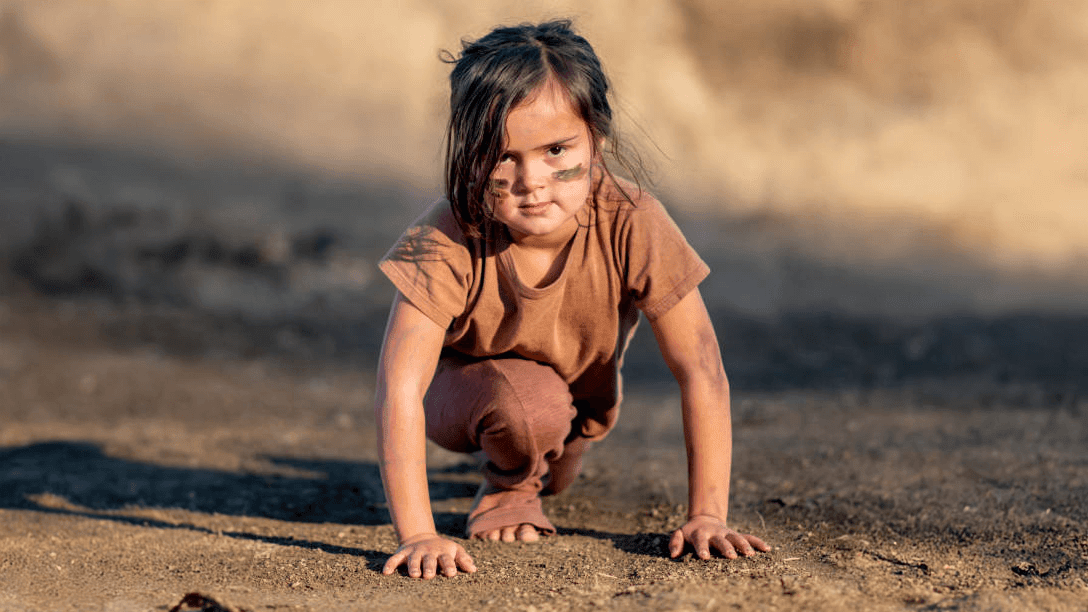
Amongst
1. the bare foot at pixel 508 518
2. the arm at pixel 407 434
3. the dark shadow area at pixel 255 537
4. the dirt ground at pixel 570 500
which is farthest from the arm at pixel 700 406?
the dark shadow area at pixel 255 537

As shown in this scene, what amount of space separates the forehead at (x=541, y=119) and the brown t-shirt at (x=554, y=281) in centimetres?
25

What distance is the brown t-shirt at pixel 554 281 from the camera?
2.06m

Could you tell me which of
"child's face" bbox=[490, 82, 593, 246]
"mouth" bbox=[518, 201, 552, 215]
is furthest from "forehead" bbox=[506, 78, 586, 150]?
"mouth" bbox=[518, 201, 552, 215]

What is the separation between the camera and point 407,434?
1977 millimetres

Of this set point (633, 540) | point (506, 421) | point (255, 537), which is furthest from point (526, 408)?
point (255, 537)

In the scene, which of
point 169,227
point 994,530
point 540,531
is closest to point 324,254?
point 169,227

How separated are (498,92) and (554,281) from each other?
41cm

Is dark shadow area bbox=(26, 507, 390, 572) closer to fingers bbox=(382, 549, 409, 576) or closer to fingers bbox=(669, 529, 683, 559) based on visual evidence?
fingers bbox=(382, 549, 409, 576)

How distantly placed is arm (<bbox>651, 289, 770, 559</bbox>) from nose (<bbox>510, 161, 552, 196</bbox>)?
0.39 meters

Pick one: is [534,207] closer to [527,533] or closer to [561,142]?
[561,142]

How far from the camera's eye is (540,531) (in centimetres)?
230

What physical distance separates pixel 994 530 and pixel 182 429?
267 cm

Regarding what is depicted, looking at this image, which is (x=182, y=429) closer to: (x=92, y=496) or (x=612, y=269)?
(x=92, y=496)

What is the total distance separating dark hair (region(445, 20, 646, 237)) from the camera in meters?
1.88
